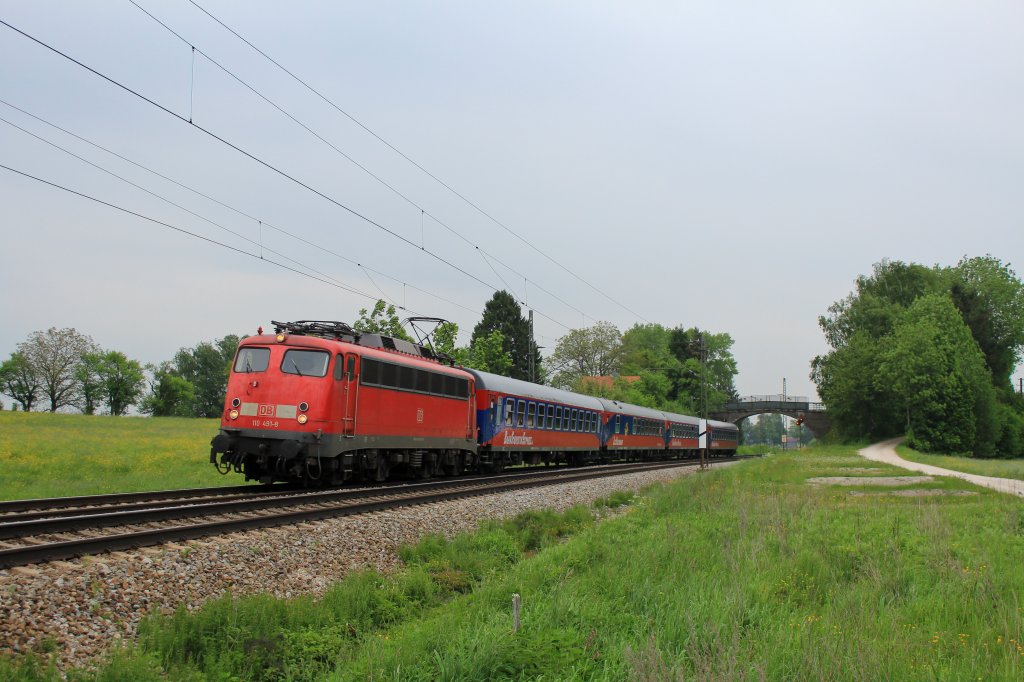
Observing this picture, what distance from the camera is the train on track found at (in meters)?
15.7

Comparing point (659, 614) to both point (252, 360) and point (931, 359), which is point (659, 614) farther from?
point (931, 359)

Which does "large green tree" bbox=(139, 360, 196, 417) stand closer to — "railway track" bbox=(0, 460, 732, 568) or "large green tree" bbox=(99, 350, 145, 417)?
"large green tree" bbox=(99, 350, 145, 417)

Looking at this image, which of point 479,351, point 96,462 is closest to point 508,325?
point 479,351

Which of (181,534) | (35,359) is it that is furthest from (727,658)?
(35,359)

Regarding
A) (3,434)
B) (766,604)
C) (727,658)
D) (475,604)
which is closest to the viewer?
(727,658)

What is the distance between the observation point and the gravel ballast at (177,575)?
253 inches

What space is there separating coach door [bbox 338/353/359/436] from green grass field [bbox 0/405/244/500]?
603 centimetres

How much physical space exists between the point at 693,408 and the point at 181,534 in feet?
307

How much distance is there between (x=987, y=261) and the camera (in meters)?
88.6

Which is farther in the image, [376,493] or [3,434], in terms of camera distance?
[3,434]

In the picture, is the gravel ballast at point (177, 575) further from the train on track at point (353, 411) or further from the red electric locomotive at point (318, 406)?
the train on track at point (353, 411)

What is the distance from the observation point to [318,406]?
1561cm

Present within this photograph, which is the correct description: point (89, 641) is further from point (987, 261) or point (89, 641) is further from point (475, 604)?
point (987, 261)

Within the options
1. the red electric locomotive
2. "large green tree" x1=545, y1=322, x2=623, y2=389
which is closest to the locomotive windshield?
the red electric locomotive
